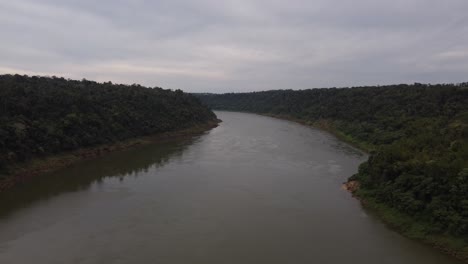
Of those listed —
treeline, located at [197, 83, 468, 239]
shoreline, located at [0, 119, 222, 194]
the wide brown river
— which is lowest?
the wide brown river

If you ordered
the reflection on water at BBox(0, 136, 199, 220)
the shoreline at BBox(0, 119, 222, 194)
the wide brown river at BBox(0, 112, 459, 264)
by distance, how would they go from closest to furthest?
the wide brown river at BBox(0, 112, 459, 264) → the reflection on water at BBox(0, 136, 199, 220) → the shoreline at BBox(0, 119, 222, 194)

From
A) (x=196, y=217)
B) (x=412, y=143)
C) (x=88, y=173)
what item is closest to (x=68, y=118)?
(x=88, y=173)

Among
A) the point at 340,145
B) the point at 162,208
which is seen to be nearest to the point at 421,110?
the point at 340,145

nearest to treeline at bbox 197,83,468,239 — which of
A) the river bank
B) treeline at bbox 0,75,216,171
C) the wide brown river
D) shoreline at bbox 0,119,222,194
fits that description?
the river bank

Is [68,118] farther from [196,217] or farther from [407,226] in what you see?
[407,226]

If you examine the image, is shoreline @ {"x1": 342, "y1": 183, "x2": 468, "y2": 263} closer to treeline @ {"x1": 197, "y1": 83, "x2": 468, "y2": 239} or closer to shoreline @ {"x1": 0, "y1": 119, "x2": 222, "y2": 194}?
treeline @ {"x1": 197, "y1": 83, "x2": 468, "y2": 239}

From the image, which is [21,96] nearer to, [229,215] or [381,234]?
[229,215]
